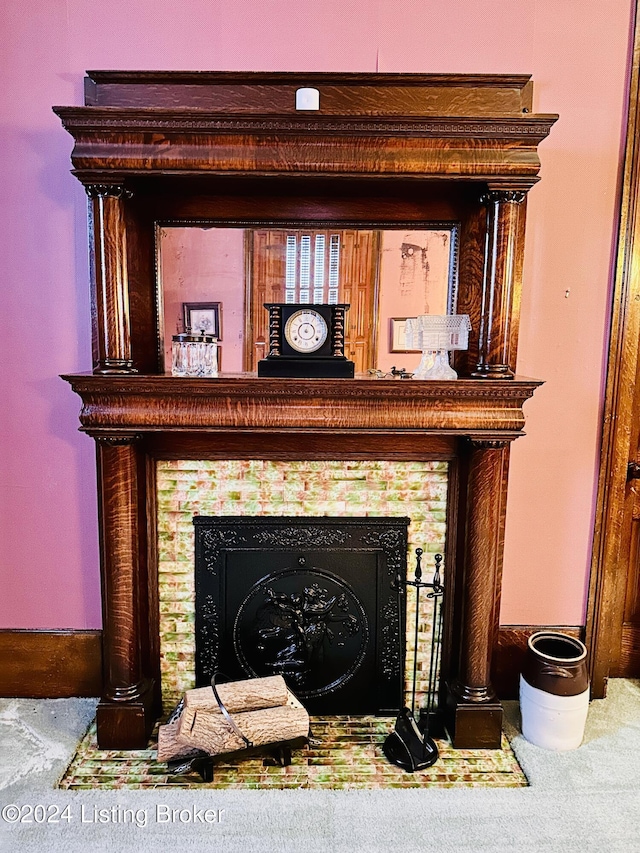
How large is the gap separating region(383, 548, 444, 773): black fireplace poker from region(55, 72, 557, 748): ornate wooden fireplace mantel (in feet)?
0.24

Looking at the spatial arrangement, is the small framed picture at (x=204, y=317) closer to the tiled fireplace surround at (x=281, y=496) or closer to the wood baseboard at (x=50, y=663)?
the tiled fireplace surround at (x=281, y=496)

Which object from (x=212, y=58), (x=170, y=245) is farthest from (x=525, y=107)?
(x=170, y=245)

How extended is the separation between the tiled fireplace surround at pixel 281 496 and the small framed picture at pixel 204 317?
0.48 meters

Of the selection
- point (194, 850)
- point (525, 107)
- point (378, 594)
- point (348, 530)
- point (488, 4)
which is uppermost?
point (488, 4)

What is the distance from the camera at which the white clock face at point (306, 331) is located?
6.79ft

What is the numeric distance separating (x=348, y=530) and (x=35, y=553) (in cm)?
125

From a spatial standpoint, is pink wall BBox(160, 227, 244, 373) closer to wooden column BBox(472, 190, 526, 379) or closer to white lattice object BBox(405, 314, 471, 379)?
white lattice object BBox(405, 314, 471, 379)

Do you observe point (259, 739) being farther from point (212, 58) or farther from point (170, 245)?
point (212, 58)

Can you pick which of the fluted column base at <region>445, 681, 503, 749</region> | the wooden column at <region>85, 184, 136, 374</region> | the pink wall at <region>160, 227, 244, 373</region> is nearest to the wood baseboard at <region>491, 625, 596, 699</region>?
the fluted column base at <region>445, 681, 503, 749</region>

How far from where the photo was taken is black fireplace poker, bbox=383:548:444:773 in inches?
82.1

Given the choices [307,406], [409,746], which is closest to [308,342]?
[307,406]

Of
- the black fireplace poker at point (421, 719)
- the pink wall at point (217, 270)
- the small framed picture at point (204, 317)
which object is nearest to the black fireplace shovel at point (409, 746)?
the black fireplace poker at point (421, 719)

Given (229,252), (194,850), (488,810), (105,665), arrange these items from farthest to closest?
1. (105,665)
2. (229,252)
3. (488,810)
4. (194,850)

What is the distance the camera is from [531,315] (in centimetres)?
231
